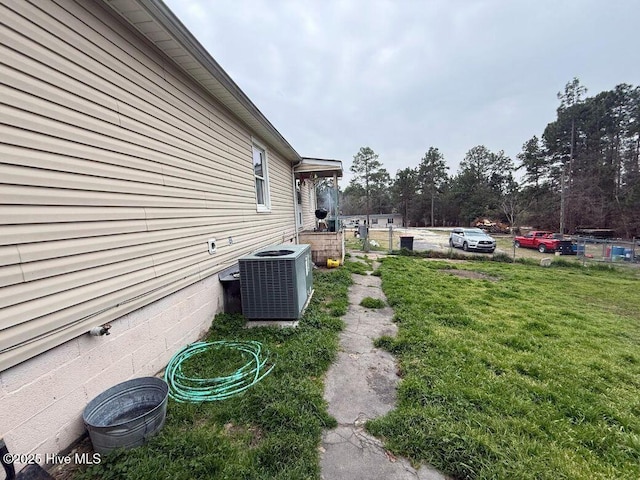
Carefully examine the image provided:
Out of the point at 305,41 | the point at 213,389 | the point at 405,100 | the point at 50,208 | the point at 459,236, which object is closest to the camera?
the point at 50,208

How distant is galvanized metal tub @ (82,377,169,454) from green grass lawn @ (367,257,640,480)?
1.61 m

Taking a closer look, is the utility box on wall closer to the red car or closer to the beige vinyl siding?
the beige vinyl siding

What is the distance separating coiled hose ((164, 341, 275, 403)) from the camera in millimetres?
2225

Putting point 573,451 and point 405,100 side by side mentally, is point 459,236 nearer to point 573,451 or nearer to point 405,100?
point 405,100

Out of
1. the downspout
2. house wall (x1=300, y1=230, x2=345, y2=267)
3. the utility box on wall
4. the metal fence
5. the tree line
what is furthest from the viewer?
the tree line

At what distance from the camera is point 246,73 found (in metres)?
11.9

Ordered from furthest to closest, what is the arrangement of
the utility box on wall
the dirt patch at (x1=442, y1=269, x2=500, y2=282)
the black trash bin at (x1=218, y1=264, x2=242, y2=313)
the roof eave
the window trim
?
the dirt patch at (x1=442, y1=269, x2=500, y2=282), the window trim, the black trash bin at (x1=218, y1=264, x2=242, y2=313), the utility box on wall, the roof eave

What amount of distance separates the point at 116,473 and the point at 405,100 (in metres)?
21.2

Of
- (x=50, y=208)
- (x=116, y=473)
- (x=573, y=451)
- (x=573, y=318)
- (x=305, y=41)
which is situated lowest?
(x=573, y=318)

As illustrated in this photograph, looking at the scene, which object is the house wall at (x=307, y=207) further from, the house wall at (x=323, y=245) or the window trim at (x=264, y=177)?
the window trim at (x=264, y=177)

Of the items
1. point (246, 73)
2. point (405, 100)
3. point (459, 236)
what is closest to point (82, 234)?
point (246, 73)

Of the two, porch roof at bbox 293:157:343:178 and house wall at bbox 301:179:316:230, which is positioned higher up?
porch roof at bbox 293:157:343:178

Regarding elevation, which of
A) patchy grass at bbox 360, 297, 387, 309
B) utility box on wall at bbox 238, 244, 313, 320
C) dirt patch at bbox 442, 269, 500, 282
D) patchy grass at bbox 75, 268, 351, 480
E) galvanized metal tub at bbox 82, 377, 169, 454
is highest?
utility box on wall at bbox 238, 244, 313, 320

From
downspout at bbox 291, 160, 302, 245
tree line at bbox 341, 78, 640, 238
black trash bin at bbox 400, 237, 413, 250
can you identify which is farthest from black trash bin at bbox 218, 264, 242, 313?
tree line at bbox 341, 78, 640, 238
